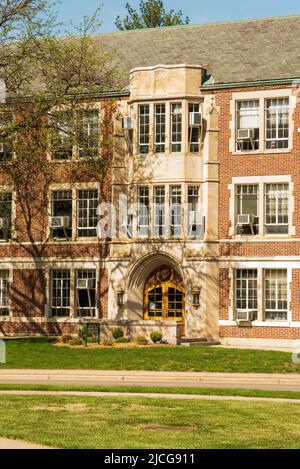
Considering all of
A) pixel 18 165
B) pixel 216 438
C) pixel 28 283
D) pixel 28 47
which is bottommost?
pixel 216 438

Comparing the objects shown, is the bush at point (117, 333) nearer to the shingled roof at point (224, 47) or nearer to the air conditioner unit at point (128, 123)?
the air conditioner unit at point (128, 123)

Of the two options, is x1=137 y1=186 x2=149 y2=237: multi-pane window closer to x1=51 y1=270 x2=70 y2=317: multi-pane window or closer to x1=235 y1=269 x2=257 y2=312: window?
x1=51 y1=270 x2=70 y2=317: multi-pane window

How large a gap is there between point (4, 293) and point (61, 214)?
168 inches

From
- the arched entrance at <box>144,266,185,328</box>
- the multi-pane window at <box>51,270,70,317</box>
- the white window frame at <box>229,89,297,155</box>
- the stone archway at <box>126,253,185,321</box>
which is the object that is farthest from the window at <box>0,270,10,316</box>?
the white window frame at <box>229,89,297,155</box>

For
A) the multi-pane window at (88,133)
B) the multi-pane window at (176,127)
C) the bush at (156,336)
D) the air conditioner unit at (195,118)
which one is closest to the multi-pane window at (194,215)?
the multi-pane window at (176,127)

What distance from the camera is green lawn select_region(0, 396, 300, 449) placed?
16078mm

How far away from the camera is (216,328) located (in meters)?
40.6

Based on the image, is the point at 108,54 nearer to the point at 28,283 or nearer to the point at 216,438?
the point at 28,283

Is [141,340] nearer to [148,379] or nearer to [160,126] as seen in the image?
[148,379]

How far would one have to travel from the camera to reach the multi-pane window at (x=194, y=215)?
135 feet

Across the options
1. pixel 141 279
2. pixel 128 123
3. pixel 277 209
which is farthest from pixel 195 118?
pixel 141 279

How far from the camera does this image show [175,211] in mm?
41469
